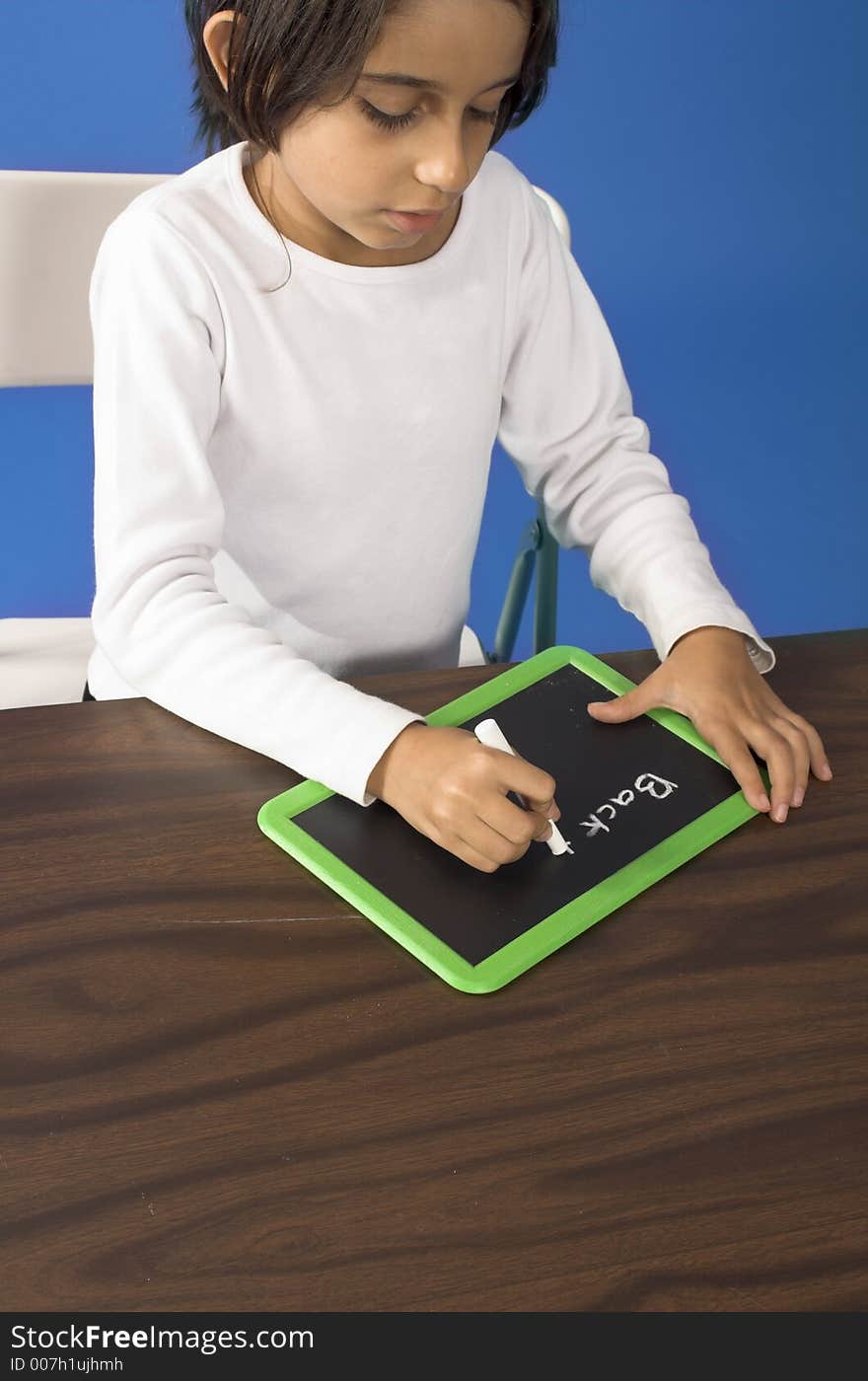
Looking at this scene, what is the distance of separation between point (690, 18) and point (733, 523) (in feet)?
3.23

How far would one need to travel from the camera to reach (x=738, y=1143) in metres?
0.59

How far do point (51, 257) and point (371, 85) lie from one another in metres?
0.44

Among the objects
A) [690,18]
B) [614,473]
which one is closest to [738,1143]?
[614,473]

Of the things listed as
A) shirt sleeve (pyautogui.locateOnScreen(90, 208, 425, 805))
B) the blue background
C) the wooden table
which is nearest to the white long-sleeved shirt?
shirt sleeve (pyautogui.locateOnScreen(90, 208, 425, 805))

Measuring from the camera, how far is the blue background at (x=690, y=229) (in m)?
2.24

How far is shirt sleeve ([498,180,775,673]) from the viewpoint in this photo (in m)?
0.99

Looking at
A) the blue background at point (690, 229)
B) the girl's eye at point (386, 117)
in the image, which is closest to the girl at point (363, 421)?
the girl's eye at point (386, 117)

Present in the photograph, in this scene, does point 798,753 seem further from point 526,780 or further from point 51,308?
point 51,308

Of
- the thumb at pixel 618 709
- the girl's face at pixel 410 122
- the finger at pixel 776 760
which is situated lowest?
the thumb at pixel 618 709

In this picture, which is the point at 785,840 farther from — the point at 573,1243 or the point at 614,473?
the point at 614,473

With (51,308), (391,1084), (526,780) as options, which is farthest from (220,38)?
(391,1084)

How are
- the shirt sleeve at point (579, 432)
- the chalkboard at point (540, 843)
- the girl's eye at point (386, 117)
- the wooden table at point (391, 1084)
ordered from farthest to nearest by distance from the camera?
the shirt sleeve at point (579, 432), the girl's eye at point (386, 117), the chalkboard at point (540, 843), the wooden table at point (391, 1084)

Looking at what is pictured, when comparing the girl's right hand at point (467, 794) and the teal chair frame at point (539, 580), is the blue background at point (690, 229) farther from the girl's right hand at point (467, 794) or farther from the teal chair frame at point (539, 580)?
the girl's right hand at point (467, 794)

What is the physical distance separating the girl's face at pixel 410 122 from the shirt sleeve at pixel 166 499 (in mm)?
107
